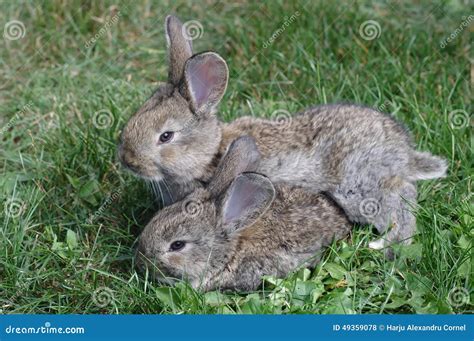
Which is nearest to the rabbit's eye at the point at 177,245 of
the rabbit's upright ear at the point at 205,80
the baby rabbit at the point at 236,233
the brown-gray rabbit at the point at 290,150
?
the baby rabbit at the point at 236,233

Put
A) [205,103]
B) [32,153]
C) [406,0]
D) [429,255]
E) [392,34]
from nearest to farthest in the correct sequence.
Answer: [429,255], [205,103], [32,153], [392,34], [406,0]

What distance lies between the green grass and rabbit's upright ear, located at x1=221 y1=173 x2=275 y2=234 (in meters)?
0.50

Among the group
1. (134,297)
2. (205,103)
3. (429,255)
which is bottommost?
(134,297)

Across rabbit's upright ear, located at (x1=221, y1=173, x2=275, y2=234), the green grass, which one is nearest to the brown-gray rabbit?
the green grass

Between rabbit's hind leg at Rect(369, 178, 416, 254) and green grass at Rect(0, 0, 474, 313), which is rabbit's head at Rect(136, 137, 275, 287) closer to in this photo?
green grass at Rect(0, 0, 474, 313)

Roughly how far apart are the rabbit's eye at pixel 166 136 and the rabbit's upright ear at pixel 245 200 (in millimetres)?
773

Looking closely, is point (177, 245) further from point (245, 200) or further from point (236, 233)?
point (245, 200)

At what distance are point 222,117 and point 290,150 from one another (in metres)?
1.21

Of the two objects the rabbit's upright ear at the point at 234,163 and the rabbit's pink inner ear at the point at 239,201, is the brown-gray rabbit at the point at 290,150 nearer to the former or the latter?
the rabbit's upright ear at the point at 234,163

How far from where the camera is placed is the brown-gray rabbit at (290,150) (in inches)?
271

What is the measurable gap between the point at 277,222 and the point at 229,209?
434mm

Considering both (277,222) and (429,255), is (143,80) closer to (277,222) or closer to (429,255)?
(277,222)

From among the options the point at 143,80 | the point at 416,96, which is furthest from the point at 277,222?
the point at 143,80

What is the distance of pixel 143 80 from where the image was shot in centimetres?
900
